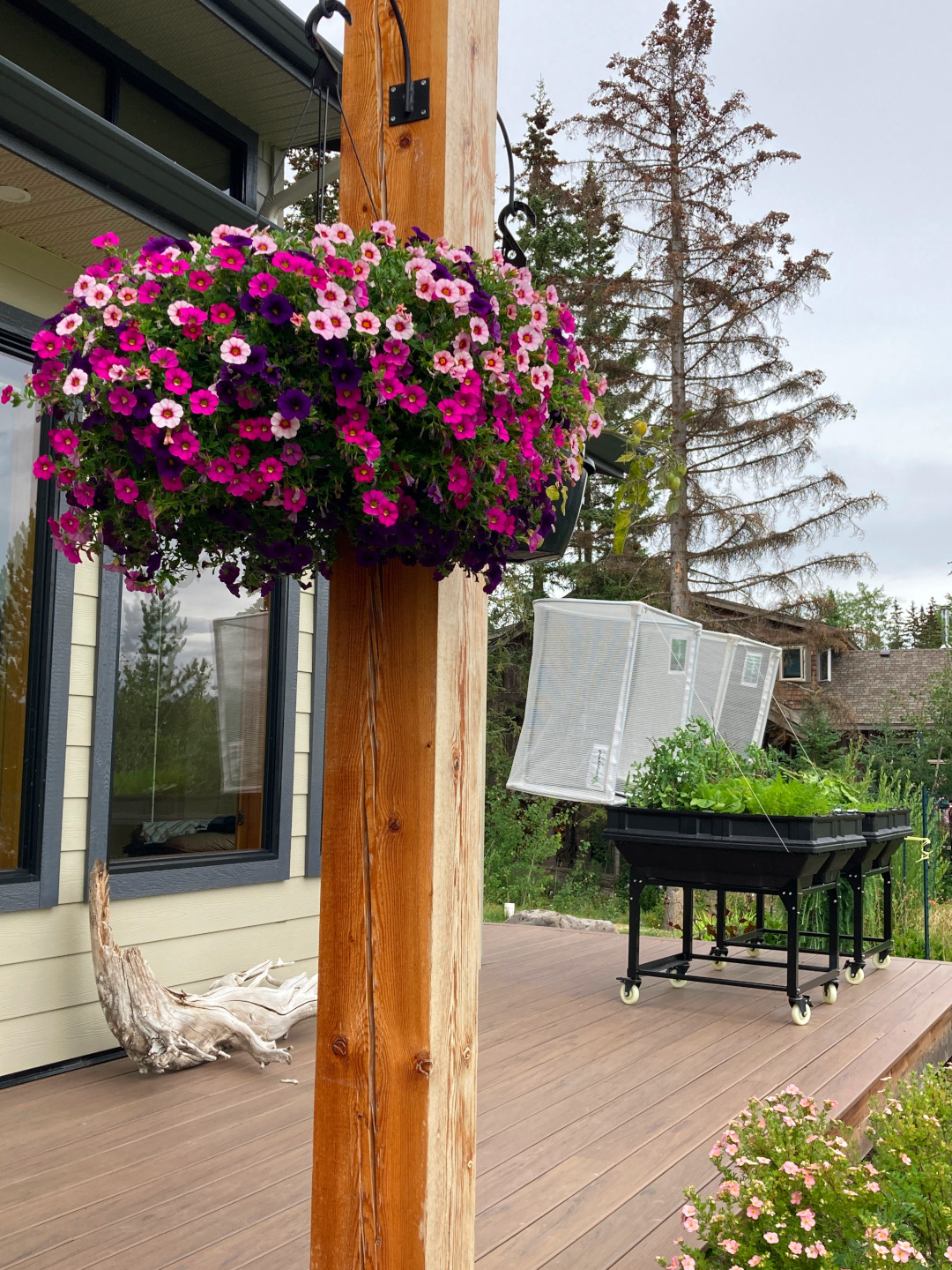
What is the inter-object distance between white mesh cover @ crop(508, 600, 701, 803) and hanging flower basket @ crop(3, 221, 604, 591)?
6775mm

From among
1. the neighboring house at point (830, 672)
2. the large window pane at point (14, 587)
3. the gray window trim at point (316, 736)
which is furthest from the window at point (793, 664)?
the large window pane at point (14, 587)

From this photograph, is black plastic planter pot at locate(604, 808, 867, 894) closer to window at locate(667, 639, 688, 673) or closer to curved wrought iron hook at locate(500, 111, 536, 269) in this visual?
curved wrought iron hook at locate(500, 111, 536, 269)

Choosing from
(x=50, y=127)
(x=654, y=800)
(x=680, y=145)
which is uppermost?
(x=680, y=145)

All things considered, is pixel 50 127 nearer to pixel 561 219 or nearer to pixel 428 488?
pixel 428 488

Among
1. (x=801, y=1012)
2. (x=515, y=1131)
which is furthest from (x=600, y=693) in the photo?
(x=515, y=1131)

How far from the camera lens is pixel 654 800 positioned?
446cm

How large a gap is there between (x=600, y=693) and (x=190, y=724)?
4.67 meters

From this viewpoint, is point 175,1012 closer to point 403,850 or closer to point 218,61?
point 403,850

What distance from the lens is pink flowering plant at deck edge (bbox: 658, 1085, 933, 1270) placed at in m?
1.86

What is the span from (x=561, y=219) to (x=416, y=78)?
616 inches

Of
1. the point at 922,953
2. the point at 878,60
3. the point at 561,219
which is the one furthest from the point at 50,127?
the point at 561,219

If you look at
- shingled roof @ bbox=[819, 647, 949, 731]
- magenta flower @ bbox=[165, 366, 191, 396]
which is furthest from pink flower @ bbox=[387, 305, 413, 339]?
shingled roof @ bbox=[819, 647, 949, 731]

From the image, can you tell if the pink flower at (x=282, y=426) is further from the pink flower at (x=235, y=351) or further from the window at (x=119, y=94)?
the window at (x=119, y=94)

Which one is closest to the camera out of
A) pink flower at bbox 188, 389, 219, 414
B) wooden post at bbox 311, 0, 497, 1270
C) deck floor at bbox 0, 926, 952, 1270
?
pink flower at bbox 188, 389, 219, 414
